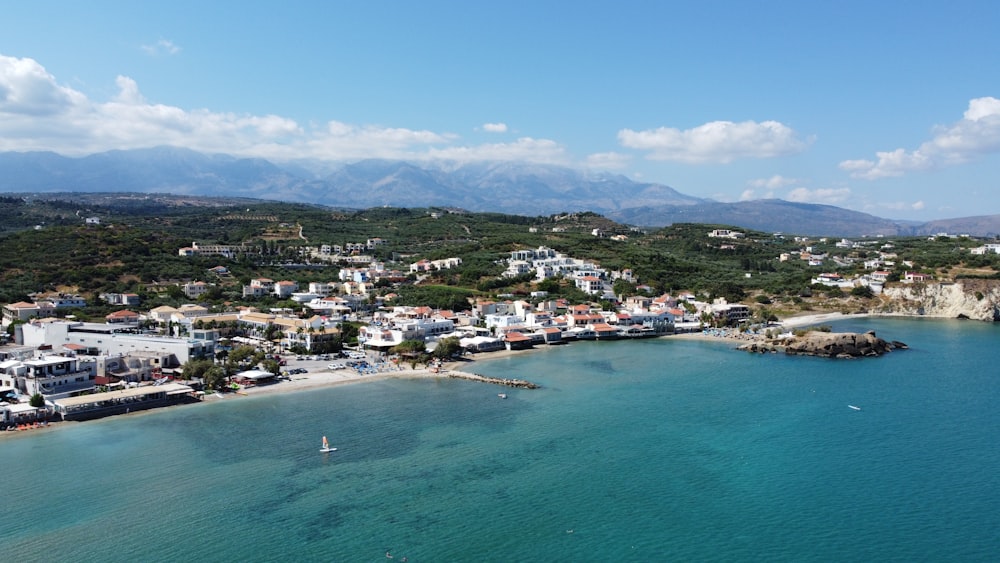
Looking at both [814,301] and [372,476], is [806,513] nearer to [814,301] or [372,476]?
[372,476]

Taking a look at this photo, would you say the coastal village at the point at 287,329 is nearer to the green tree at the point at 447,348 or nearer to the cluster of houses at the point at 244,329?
the cluster of houses at the point at 244,329

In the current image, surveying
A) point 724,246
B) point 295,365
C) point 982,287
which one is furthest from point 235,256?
point 982,287

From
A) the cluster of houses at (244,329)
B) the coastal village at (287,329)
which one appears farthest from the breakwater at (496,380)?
the cluster of houses at (244,329)

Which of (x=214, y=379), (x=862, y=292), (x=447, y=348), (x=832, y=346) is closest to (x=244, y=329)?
(x=214, y=379)

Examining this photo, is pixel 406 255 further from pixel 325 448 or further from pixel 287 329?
pixel 325 448

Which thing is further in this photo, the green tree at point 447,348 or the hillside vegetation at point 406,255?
the hillside vegetation at point 406,255

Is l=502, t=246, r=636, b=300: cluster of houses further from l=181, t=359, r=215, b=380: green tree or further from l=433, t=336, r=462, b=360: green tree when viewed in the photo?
l=181, t=359, r=215, b=380: green tree

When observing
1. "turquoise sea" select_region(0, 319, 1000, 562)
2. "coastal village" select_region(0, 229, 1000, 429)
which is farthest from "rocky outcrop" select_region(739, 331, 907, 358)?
"turquoise sea" select_region(0, 319, 1000, 562)
